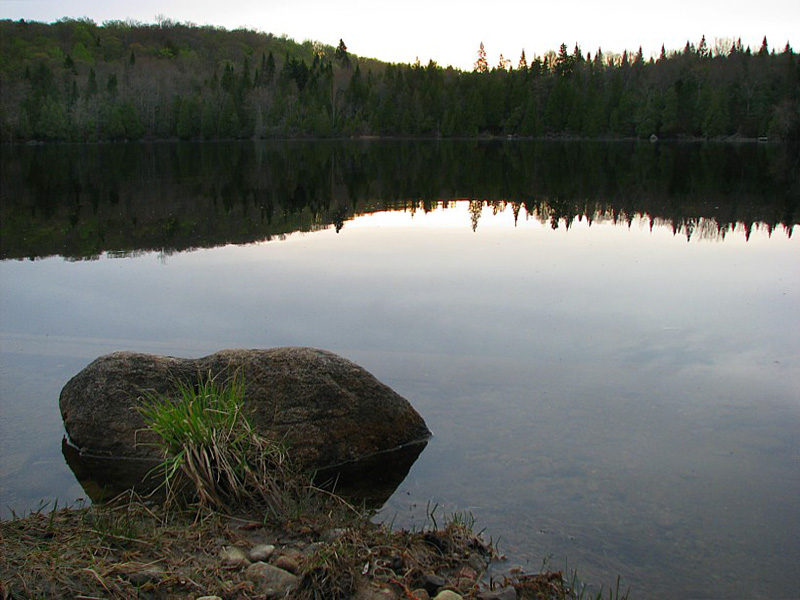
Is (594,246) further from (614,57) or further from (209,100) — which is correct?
(614,57)

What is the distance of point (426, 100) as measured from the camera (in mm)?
119625

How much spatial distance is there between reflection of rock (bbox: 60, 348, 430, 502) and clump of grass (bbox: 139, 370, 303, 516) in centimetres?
82

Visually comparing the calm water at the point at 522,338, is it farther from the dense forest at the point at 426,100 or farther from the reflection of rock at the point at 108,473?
the dense forest at the point at 426,100

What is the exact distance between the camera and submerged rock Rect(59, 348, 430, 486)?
21.6ft

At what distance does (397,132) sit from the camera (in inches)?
4685

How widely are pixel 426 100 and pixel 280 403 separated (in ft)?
386

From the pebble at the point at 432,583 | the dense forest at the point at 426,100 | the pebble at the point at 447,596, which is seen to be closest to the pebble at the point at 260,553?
the pebble at the point at 432,583

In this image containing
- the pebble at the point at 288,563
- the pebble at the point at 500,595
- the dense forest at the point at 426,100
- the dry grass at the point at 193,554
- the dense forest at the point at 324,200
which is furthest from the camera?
the dense forest at the point at 426,100

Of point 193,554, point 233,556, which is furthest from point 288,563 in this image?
point 193,554

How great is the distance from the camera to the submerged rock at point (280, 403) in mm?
6590

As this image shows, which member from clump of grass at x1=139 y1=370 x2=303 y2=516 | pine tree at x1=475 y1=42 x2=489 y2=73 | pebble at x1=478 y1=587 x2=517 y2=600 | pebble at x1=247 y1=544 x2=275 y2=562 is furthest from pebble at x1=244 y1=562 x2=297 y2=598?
pine tree at x1=475 y1=42 x2=489 y2=73

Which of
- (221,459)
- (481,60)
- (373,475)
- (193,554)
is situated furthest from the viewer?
(481,60)

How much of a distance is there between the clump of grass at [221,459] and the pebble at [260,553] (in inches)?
21.0

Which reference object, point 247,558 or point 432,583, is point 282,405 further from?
point 432,583
